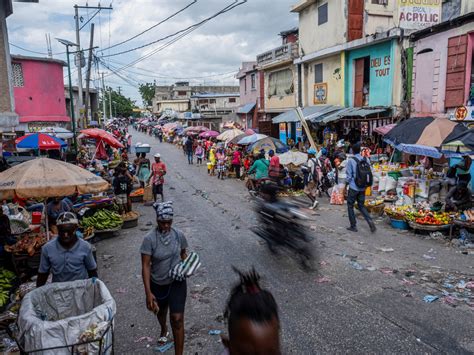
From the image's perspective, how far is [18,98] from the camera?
2239 centimetres

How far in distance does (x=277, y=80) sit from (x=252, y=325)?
1039 inches

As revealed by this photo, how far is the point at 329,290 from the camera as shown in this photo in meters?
5.95

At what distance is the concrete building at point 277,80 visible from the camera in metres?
24.9

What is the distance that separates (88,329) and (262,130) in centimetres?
2572

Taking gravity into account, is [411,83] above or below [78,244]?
above

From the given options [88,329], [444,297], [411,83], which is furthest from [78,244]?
[411,83]

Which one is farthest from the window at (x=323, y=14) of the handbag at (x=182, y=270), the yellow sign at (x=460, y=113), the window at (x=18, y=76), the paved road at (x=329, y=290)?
the handbag at (x=182, y=270)

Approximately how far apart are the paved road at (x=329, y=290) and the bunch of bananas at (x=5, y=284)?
146 centimetres

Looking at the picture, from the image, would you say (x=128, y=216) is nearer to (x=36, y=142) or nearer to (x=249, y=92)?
(x=36, y=142)

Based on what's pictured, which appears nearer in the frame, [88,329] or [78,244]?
[88,329]

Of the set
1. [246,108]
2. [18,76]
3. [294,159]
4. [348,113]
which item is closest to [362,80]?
A: [348,113]

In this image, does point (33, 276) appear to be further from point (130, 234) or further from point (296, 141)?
point (296, 141)

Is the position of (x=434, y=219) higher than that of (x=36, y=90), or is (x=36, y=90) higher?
(x=36, y=90)

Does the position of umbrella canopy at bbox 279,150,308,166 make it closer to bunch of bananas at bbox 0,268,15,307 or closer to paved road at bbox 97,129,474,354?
paved road at bbox 97,129,474,354
